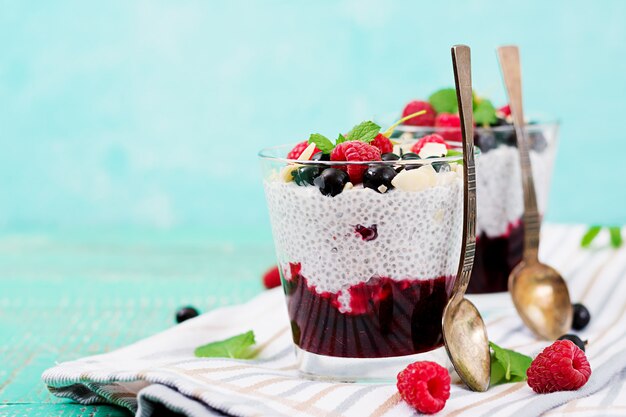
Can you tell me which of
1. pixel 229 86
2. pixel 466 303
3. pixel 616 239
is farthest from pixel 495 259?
pixel 229 86

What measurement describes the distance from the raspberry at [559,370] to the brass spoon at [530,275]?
443mm

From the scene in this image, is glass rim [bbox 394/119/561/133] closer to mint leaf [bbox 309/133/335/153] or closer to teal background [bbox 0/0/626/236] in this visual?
mint leaf [bbox 309/133/335/153]

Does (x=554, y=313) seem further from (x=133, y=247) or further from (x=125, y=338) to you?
(x=133, y=247)

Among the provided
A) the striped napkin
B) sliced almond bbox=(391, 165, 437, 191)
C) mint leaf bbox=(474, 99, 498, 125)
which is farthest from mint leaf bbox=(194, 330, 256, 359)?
mint leaf bbox=(474, 99, 498, 125)

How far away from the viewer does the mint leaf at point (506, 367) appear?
1516 mm

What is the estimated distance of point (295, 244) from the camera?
1.51 m

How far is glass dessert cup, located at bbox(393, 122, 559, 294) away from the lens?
79.0 inches

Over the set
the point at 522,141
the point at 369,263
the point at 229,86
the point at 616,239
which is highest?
the point at 229,86

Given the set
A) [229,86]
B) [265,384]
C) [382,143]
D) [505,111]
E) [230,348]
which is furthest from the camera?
[229,86]

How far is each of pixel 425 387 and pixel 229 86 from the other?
3.08 m

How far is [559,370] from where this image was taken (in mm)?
1394

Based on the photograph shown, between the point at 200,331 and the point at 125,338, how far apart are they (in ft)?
0.82

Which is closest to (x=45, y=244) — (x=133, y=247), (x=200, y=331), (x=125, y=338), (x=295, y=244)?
(x=133, y=247)

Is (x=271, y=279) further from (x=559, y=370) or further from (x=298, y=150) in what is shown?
(x=559, y=370)
